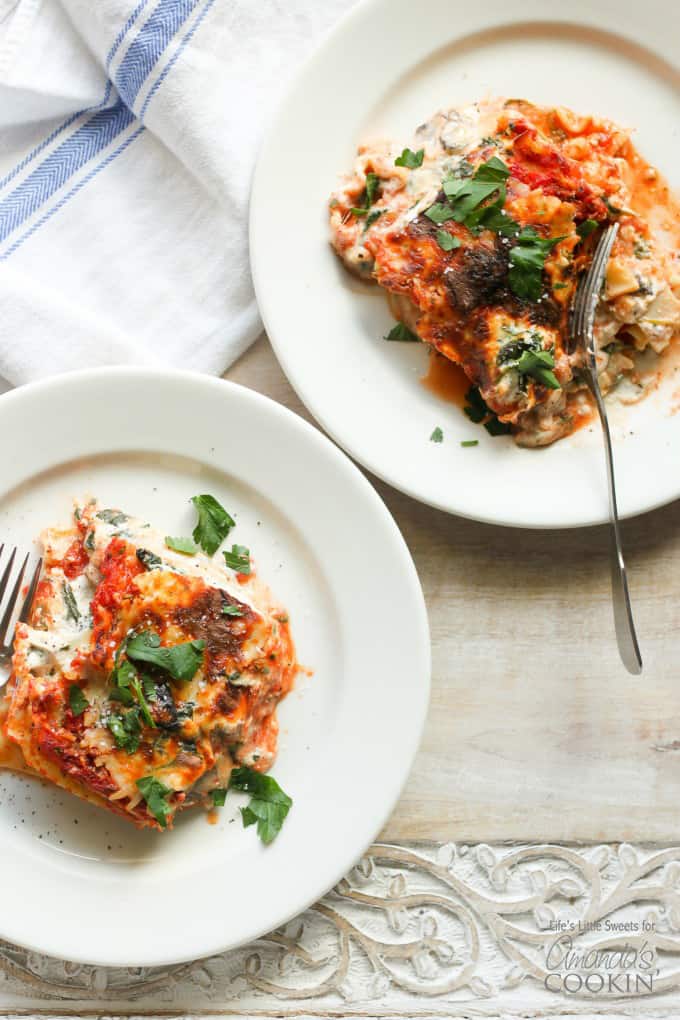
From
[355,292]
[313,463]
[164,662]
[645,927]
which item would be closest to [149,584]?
[164,662]

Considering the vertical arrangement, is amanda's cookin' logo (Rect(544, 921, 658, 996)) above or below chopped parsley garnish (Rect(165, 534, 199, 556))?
below

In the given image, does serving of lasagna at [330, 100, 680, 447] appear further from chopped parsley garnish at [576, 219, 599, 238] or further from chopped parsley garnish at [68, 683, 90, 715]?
chopped parsley garnish at [68, 683, 90, 715]

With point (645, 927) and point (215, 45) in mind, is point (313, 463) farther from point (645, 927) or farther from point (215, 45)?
point (645, 927)

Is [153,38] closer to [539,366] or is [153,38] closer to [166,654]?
[539,366]

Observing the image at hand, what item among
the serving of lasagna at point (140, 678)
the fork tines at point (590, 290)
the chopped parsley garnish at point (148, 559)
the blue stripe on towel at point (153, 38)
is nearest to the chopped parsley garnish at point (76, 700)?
the serving of lasagna at point (140, 678)

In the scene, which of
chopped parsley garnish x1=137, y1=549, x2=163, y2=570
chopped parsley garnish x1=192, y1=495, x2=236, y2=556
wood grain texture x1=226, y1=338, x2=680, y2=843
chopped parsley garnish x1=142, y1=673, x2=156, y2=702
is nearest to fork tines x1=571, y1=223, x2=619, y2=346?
wood grain texture x1=226, y1=338, x2=680, y2=843
